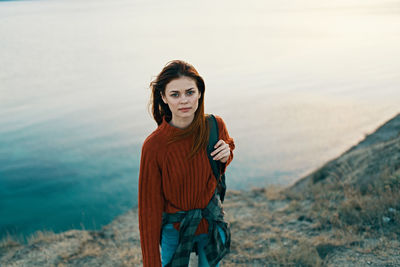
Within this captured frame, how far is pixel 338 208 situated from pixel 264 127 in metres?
9.35

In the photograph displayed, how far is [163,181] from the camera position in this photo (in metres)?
2.31

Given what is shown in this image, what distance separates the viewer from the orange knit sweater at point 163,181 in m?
2.27

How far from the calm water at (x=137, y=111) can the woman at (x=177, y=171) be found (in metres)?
6.26

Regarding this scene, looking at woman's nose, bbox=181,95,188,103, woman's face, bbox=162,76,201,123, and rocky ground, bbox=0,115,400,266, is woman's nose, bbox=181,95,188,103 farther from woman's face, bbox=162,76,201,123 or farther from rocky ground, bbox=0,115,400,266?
rocky ground, bbox=0,115,400,266

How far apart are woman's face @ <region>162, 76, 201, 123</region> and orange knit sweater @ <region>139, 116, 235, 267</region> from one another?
127mm

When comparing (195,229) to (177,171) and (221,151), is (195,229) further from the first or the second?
(221,151)

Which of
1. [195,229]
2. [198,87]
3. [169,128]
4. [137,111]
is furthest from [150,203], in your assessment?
[137,111]

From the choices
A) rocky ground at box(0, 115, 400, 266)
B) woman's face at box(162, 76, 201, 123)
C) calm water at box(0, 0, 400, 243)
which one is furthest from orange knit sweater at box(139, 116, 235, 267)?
calm water at box(0, 0, 400, 243)

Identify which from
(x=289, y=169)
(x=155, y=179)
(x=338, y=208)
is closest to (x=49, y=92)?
(x=289, y=169)

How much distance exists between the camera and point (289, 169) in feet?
38.1

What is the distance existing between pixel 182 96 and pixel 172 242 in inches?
41.0

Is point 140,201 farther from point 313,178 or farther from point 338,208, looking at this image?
Answer: point 313,178

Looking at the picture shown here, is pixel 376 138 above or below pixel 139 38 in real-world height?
below

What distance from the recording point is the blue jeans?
2516 mm
